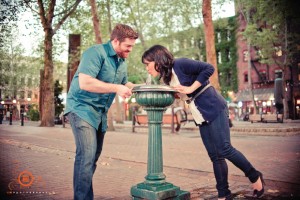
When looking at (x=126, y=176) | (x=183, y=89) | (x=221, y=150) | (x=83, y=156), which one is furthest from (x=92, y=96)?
(x=126, y=176)

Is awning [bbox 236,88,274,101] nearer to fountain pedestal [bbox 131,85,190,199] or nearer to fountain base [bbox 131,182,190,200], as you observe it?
fountain base [bbox 131,182,190,200]

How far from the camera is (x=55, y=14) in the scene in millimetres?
21609

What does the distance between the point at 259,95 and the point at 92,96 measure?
39095mm

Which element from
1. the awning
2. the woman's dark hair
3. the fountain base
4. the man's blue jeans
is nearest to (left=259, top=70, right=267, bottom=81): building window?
the awning

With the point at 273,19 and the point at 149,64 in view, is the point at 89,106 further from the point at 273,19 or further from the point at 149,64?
the point at 273,19

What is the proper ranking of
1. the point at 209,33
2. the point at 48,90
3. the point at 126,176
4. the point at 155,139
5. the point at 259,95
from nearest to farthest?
the point at 155,139, the point at 126,176, the point at 209,33, the point at 48,90, the point at 259,95

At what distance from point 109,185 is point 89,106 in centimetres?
175

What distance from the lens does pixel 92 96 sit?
2586 mm

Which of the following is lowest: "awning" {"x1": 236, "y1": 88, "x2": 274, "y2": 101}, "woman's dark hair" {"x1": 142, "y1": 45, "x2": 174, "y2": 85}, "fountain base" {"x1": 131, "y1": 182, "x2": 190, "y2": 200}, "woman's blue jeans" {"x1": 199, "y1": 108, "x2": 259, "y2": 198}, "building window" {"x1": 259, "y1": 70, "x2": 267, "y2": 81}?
"fountain base" {"x1": 131, "y1": 182, "x2": 190, "y2": 200}

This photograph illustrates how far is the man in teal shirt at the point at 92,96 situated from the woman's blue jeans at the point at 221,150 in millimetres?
1036

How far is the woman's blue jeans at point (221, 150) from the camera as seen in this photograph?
290 cm

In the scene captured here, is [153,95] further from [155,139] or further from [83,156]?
[83,156]

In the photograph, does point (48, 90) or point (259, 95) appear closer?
point (48, 90)

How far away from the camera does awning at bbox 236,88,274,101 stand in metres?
37.3
